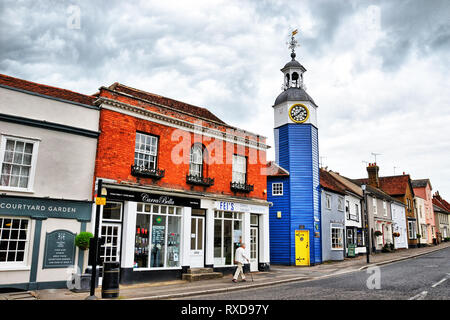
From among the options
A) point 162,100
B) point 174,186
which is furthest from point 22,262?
point 162,100

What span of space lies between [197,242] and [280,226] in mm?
9748

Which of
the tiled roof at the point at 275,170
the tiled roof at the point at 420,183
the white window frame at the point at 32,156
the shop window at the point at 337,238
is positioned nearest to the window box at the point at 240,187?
the tiled roof at the point at 275,170

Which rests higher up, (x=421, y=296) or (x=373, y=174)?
Answer: (x=373, y=174)

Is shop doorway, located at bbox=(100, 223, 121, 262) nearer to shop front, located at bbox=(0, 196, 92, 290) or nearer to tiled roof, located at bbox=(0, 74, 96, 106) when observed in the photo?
shop front, located at bbox=(0, 196, 92, 290)

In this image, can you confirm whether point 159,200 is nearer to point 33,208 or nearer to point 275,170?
point 33,208

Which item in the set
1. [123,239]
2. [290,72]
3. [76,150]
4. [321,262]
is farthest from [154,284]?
[290,72]

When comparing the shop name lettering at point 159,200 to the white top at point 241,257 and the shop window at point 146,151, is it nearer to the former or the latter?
the shop window at point 146,151

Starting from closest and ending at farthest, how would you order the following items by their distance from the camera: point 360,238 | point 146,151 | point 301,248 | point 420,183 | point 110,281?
point 110,281 → point 146,151 → point 301,248 → point 360,238 → point 420,183

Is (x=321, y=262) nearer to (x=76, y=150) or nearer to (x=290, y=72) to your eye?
(x=290, y=72)

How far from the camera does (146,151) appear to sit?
15.8m

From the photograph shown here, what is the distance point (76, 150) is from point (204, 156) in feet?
21.6

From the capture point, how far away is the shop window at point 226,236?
1814 cm

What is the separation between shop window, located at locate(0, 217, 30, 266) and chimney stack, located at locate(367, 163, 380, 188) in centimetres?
4223

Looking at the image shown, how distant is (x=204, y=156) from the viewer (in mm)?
18312
